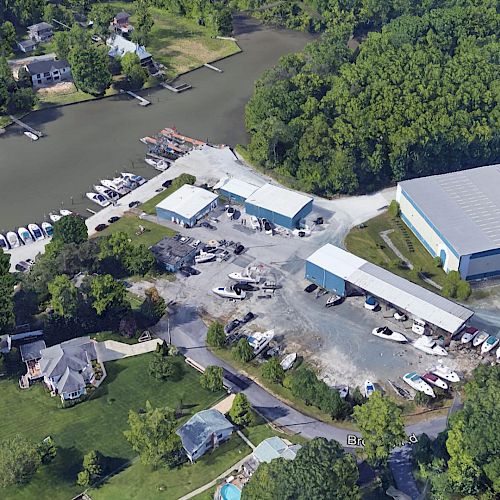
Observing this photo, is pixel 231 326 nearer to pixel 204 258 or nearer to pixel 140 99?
pixel 204 258

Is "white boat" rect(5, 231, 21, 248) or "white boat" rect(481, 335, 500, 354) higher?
"white boat" rect(5, 231, 21, 248)

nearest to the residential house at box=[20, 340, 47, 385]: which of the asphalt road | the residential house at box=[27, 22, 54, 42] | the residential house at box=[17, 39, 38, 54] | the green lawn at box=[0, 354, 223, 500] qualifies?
the green lawn at box=[0, 354, 223, 500]

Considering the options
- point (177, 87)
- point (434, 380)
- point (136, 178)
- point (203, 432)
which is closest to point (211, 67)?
point (177, 87)

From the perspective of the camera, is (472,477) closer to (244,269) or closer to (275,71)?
(244,269)

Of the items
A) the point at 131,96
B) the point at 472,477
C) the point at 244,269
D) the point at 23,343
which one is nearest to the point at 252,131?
the point at 131,96

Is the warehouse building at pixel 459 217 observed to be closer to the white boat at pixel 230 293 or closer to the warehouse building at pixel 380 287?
the warehouse building at pixel 380 287

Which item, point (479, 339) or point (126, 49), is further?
point (126, 49)

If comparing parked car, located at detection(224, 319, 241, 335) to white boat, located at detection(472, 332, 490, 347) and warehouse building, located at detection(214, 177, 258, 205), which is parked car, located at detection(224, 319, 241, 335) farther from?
white boat, located at detection(472, 332, 490, 347)
